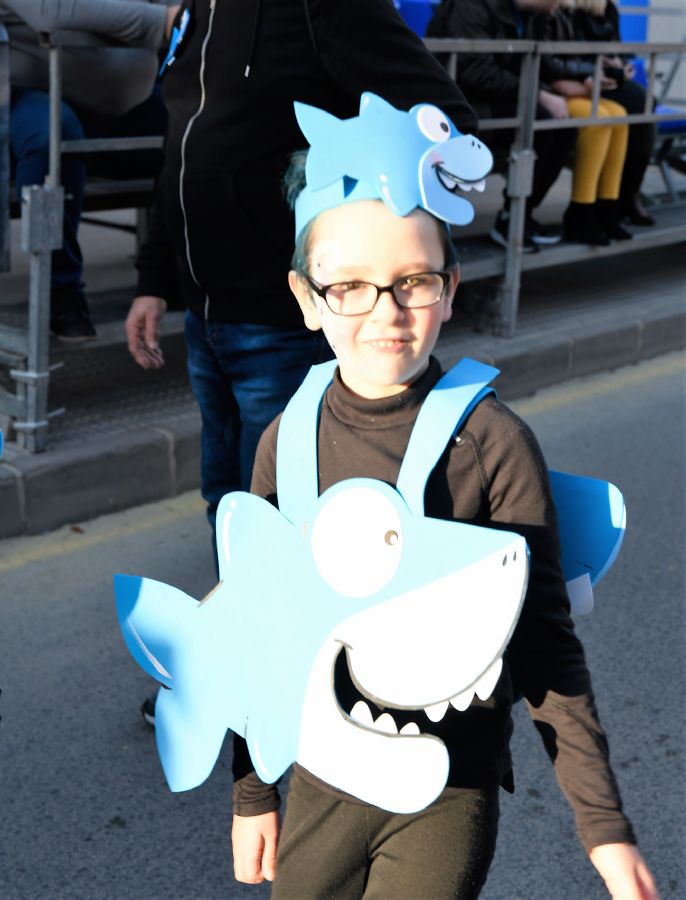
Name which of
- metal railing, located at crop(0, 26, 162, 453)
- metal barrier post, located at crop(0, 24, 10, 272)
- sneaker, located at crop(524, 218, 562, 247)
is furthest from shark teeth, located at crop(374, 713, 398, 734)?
sneaker, located at crop(524, 218, 562, 247)

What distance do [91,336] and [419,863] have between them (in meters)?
3.26

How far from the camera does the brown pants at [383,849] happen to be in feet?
5.87

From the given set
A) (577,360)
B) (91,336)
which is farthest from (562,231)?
(91,336)

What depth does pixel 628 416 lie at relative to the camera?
605cm

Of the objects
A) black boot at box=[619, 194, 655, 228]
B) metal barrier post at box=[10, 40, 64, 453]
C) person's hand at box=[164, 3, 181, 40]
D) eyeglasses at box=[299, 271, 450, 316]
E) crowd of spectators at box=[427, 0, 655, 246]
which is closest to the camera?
eyeglasses at box=[299, 271, 450, 316]

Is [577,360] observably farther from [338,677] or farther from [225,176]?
[338,677]

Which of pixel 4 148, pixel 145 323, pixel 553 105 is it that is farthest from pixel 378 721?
pixel 553 105

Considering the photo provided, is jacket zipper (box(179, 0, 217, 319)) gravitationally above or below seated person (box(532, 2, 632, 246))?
above

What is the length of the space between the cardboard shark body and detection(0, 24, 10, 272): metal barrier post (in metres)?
2.89

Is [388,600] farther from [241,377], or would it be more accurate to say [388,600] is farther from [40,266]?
[40,266]

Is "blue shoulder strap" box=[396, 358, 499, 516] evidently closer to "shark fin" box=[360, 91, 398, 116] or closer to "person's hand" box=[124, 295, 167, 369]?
"shark fin" box=[360, 91, 398, 116]

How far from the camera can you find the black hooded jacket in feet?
8.66

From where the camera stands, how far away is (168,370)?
19.0 feet

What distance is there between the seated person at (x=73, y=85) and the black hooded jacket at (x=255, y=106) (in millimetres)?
1602
